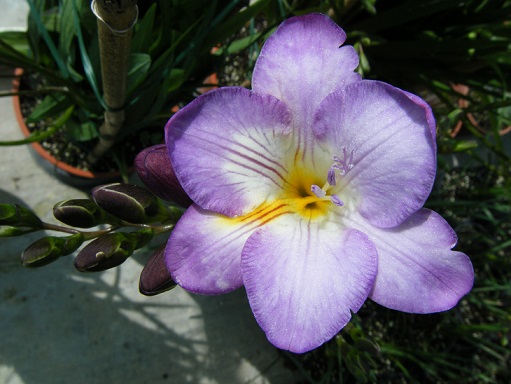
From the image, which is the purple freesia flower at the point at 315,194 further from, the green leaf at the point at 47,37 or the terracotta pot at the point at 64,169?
the terracotta pot at the point at 64,169

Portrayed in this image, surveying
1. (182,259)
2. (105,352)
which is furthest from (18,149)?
(182,259)

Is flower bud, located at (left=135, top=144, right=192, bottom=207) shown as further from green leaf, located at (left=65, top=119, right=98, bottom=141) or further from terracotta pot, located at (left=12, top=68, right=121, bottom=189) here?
terracotta pot, located at (left=12, top=68, right=121, bottom=189)

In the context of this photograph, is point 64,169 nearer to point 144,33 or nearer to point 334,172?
point 144,33

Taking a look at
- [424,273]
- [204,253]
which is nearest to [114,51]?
[204,253]

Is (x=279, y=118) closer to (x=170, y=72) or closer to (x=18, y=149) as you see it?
(x=170, y=72)

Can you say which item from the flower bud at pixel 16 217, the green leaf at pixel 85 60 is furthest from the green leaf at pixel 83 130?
the flower bud at pixel 16 217

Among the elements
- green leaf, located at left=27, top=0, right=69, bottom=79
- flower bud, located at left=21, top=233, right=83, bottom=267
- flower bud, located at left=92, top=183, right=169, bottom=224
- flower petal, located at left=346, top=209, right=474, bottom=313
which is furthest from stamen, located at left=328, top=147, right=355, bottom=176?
green leaf, located at left=27, top=0, right=69, bottom=79
